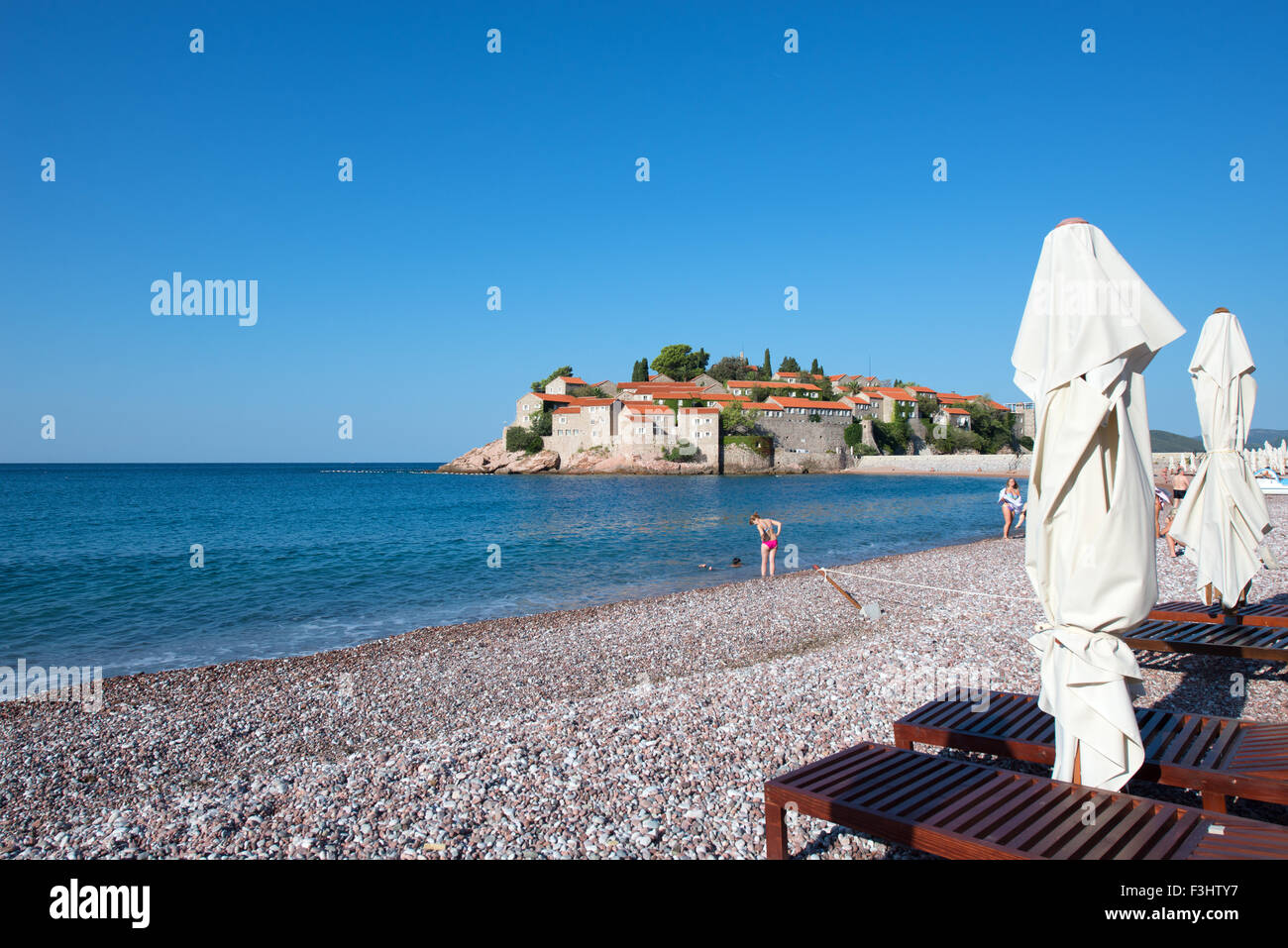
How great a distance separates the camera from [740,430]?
84938mm

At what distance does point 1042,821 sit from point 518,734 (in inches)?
157

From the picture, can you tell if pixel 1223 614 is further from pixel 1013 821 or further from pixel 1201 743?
pixel 1013 821

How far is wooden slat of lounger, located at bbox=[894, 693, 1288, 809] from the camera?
342cm

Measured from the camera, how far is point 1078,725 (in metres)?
3.30

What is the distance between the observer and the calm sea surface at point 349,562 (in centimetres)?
1284

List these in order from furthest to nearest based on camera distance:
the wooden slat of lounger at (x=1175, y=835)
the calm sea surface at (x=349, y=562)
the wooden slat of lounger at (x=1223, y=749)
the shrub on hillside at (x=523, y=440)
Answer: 1. the shrub on hillside at (x=523, y=440)
2. the calm sea surface at (x=349, y=562)
3. the wooden slat of lounger at (x=1223, y=749)
4. the wooden slat of lounger at (x=1175, y=835)

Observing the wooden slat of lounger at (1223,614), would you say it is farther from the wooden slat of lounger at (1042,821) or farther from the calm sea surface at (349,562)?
the calm sea surface at (349,562)

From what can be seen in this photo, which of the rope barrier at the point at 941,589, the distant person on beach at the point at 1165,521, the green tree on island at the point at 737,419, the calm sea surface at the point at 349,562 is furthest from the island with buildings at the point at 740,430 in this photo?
the rope barrier at the point at 941,589

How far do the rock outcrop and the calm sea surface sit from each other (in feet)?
142

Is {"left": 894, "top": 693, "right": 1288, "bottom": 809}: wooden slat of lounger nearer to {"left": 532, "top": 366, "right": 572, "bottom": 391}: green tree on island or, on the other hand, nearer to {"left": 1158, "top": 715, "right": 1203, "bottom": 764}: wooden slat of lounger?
{"left": 1158, "top": 715, "right": 1203, "bottom": 764}: wooden slat of lounger

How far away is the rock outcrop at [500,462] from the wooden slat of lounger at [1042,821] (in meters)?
87.7

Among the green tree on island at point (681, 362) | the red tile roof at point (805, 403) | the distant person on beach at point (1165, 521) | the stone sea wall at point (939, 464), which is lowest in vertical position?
the distant person on beach at point (1165, 521)

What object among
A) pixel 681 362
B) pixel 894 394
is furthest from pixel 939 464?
pixel 681 362
